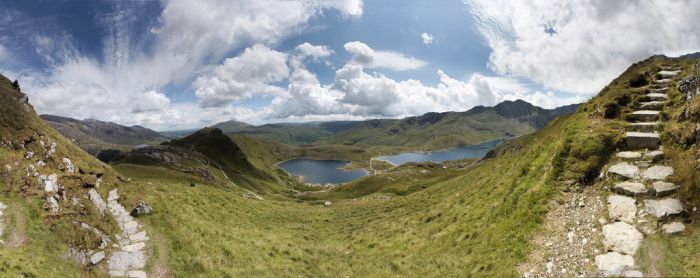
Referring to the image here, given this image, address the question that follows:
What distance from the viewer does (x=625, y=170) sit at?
15.8 meters

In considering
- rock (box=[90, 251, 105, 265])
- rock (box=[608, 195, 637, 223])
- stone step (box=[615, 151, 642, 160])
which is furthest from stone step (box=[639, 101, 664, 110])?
rock (box=[90, 251, 105, 265])

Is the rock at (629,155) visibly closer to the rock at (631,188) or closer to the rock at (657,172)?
the rock at (657,172)

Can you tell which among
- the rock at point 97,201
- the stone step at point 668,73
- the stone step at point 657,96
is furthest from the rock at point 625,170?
the rock at point 97,201

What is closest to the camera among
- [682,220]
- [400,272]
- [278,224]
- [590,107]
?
[682,220]

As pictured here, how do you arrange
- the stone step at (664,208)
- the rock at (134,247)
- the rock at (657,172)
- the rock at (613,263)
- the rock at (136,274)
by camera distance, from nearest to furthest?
the rock at (613,263)
the stone step at (664,208)
the rock at (657,172)
the rock at (136,274)
the rock at (134,247)

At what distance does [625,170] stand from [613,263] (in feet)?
20.9

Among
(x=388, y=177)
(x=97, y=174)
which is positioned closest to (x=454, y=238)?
(x=97, y=174)

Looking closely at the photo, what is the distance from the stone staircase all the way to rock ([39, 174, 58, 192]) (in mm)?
30985

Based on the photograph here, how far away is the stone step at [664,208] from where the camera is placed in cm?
1285

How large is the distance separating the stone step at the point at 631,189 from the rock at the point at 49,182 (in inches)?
1305

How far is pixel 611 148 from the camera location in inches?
703

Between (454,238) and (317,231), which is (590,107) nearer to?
(454,238)

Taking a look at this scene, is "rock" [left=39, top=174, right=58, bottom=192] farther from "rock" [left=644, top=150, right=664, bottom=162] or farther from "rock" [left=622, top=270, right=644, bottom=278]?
"rock" [left=644, top=150, right=664, bottom=162]

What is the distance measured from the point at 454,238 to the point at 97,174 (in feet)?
102
